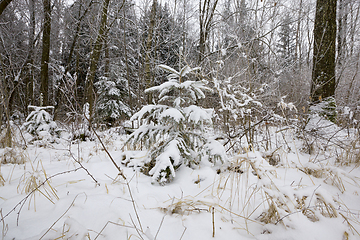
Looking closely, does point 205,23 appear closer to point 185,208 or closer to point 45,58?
point 185,208

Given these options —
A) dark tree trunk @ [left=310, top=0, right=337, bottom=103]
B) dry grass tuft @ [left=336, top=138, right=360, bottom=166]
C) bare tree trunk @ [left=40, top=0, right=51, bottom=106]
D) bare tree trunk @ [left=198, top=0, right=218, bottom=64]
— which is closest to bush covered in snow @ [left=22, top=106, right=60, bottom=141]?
bare tree trunk @ [left=40, top=0, right=51, bottom=106]

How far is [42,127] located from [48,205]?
13.3ft

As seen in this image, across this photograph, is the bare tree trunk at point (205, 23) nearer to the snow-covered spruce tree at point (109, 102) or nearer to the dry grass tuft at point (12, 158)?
the dry grass tuft at point (12, 158)

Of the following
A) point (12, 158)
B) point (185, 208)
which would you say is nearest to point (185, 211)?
point (185, 208)

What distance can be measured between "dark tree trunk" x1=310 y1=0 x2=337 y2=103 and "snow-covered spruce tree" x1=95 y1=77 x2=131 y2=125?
817 cm

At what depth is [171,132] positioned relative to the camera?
194 centimetres

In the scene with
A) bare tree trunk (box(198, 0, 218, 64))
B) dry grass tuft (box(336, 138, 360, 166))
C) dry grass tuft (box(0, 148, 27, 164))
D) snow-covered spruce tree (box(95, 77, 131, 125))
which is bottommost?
dry grass tuft (box(0, 148, 27, 164))

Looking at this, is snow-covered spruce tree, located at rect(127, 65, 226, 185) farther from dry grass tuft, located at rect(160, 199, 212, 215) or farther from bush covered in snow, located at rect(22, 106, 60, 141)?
bush covered in snow, located at rect(22, 106, 60, 141)

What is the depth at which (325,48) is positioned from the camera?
11.3 ft

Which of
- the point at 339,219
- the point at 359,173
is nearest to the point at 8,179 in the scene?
the point at 339,219

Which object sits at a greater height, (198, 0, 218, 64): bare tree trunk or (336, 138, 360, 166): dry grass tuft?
(198, 0, 218, 64): bare tree trunk

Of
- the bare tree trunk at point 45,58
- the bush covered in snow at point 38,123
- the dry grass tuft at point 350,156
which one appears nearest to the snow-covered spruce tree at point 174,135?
the dry grass tuft at point 350,156

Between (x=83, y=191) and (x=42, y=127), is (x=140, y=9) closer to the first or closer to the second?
(x=42, y=127)

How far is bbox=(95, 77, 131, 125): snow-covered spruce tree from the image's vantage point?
28.5ft
